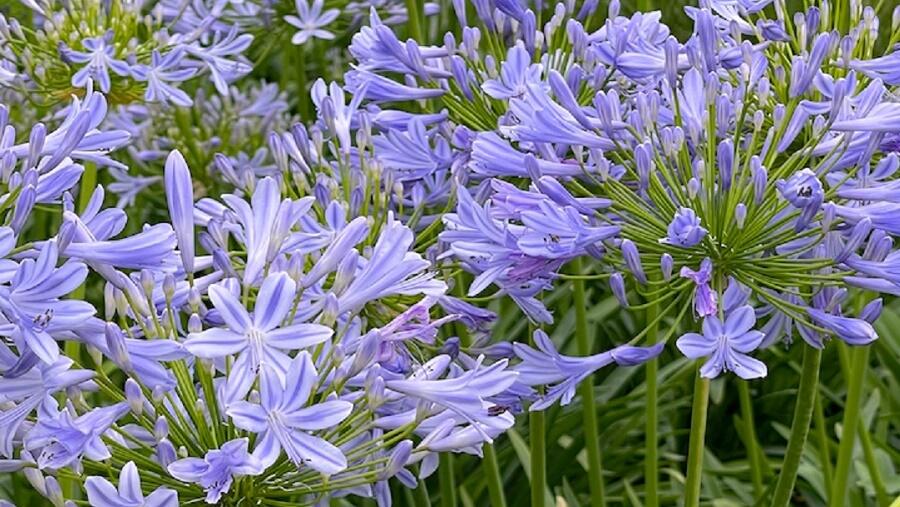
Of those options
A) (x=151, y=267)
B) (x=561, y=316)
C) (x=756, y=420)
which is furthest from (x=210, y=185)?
(x=151, y=267)

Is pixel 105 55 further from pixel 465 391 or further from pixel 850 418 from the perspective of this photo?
pixel 850 418

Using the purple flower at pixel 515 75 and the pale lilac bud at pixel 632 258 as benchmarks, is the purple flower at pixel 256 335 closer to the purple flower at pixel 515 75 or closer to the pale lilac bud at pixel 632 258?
the pale lilac bud at pixel 632 258

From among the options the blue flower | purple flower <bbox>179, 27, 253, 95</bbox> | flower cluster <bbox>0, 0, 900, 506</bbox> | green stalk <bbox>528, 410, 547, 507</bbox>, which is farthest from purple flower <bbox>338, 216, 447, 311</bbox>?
the blue flower

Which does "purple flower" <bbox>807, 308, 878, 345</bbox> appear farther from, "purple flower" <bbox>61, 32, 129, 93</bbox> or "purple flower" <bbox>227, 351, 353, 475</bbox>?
"purple flower" <bbox>61, 32, 129, 93</bbox>

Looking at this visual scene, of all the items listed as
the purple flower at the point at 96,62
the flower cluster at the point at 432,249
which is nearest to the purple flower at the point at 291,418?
the flower cluster at the point at 432,249

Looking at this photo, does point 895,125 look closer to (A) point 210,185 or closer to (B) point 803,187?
(B) point 803,187

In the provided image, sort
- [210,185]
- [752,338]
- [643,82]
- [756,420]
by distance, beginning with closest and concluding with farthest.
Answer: [752,338] < [643,82] < [210,185] < [756,420]
